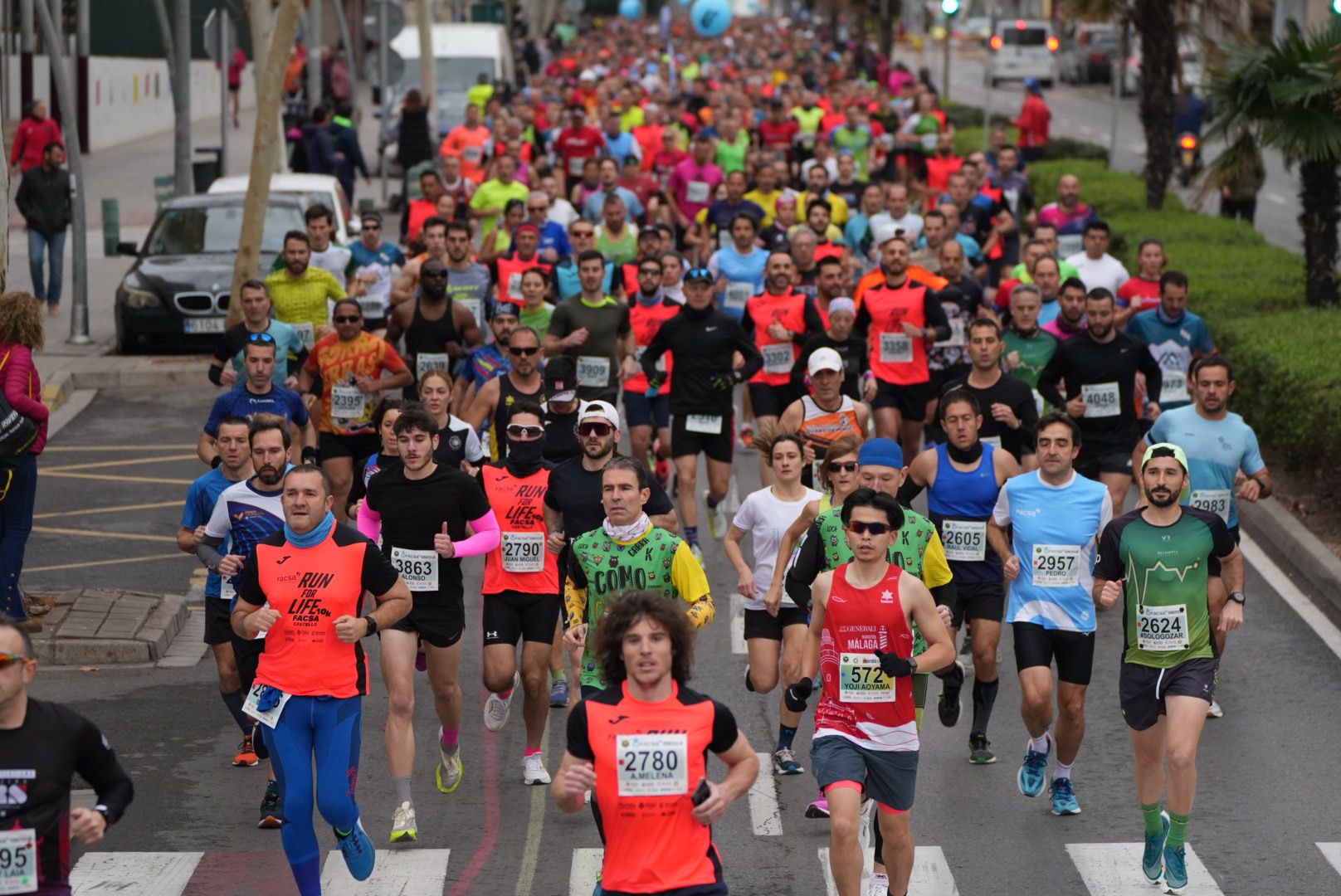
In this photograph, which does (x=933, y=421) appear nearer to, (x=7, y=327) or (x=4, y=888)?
(x=7, y=327)

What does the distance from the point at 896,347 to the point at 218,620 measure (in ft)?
22.0

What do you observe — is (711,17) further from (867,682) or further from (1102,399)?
(867,682)

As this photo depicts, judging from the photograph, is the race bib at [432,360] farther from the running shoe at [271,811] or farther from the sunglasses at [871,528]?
the sunglasses at [871,528]

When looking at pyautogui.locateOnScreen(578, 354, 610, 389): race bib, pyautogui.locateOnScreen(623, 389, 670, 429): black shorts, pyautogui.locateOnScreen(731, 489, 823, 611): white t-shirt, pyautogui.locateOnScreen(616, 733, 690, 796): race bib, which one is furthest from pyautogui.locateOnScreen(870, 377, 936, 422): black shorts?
pyautogui.locateOnScreen(616, 733, 690, 796): race bib

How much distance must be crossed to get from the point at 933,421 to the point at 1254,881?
20.9 ft

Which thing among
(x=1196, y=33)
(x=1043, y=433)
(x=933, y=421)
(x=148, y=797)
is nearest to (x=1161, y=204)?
(x=1196, y=33)

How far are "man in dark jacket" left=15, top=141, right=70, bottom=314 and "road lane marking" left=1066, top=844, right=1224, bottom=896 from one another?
16434mm

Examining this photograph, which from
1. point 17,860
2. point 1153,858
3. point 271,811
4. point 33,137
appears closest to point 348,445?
point 271,811

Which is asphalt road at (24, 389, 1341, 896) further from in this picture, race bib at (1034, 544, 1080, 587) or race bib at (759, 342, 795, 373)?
race bib at (759, 342, 795, 373)

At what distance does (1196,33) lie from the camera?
27.6m

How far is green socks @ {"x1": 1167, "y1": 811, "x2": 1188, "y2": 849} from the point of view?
890 centimetres

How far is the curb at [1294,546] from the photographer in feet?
46.3

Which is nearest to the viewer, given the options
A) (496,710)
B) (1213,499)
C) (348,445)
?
(496,710)

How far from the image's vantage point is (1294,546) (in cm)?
1509
